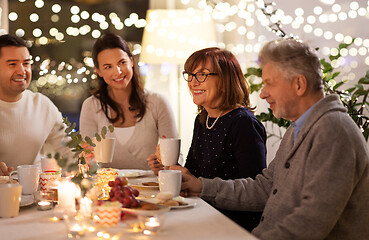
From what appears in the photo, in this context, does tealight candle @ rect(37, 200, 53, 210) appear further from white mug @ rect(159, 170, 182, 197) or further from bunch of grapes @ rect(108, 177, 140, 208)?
white mug @ rect(159, 170, 182, 197)

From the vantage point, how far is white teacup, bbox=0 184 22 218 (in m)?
1.44

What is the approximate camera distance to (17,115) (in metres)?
2.89

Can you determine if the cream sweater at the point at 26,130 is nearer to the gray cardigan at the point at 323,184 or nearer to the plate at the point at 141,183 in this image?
the plate at the point at 141,183

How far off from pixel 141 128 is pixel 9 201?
1.52 metres

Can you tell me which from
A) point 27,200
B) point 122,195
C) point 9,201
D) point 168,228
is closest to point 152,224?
point 168,228

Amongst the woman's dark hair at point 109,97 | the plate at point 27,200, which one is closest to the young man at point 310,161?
the plate at point 27,200

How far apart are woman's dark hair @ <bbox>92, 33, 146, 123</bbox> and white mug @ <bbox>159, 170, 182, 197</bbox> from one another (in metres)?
1.32

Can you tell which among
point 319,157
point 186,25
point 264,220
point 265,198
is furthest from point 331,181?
point 186,25

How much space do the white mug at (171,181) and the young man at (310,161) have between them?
0.31 m

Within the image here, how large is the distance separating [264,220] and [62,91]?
2.91 m

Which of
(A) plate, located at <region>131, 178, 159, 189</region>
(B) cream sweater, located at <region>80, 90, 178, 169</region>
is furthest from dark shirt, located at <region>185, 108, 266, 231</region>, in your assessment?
(B) cream sweater, located at <region>80, 90, 178, 169</region>

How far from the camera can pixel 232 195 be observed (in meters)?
1.79

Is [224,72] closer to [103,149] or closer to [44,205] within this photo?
[103,149]

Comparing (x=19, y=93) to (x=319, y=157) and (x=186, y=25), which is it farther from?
(x=319, y=157)
